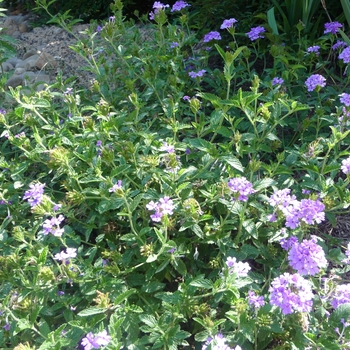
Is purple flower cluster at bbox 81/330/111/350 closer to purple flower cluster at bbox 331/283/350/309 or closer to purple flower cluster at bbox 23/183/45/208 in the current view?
purple flower cluster at bbox 23/183/45/208

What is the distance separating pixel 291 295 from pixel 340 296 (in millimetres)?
292

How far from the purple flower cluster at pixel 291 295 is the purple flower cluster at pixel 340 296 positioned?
210mm

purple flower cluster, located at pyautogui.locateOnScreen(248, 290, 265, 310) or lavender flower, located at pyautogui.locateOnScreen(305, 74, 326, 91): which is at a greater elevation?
lavender flower, located at pyautogui.locateOnScreen(305, 74, 326, 91)

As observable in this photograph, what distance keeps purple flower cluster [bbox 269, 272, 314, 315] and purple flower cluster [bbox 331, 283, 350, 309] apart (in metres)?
0.21

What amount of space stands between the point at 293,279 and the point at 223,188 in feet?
1.51

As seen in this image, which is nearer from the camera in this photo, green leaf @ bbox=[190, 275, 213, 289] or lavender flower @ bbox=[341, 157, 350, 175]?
green leaf @ bbox=[190, 275, 213, 289]

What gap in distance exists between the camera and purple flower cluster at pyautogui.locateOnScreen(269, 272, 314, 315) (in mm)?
1417

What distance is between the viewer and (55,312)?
183cm

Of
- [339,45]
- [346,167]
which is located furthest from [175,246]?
[339,45]

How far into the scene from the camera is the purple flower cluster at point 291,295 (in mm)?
1417

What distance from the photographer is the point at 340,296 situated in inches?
63.7

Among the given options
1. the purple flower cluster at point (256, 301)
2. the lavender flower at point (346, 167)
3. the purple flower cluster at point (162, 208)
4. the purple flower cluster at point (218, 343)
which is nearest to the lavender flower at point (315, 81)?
the lavender flower at point (346, 167)

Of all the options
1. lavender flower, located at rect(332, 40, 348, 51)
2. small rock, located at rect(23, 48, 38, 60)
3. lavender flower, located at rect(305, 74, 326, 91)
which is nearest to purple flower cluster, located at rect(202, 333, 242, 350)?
lavender flower, located at rect(305, 74, 326, 91)

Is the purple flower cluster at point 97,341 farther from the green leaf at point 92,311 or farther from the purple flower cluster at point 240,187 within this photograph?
the purple flower cluster at point 240,187
